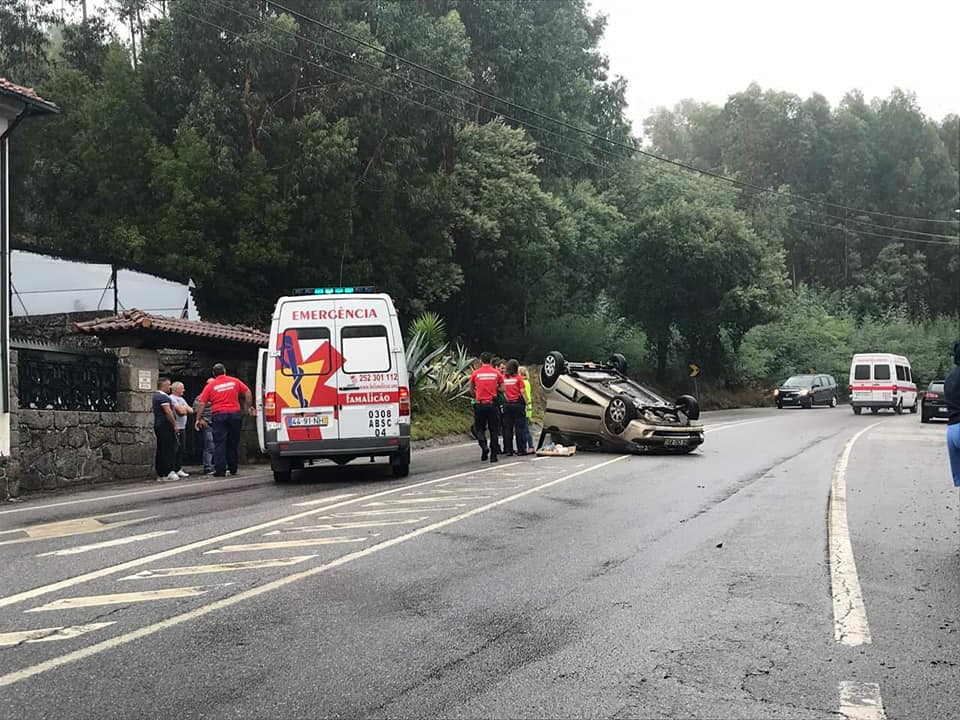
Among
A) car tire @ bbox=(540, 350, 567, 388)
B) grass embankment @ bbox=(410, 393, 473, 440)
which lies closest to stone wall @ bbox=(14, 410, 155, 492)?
car tire @ bbox=(540, 350, 567, 388)

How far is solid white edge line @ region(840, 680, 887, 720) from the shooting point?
4.23m

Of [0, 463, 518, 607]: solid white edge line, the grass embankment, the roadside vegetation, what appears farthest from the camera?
the roadside vegetation

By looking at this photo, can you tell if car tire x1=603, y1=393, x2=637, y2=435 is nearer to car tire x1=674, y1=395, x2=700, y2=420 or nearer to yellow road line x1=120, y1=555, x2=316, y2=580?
car tire x1=674, y1=395, x2=700, y2=420

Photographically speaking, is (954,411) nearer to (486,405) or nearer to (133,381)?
(486,405)

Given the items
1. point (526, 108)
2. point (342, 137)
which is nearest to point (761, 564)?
point (342, 137)

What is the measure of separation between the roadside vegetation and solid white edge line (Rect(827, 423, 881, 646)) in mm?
15780

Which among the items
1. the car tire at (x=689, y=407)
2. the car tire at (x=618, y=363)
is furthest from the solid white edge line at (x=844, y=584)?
the car tire at (x=618, y=363)

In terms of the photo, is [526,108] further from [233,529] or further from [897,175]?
[897,175]

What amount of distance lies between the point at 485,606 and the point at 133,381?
11.8m

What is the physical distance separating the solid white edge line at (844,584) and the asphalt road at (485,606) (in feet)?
0.10

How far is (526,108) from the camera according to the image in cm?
4059

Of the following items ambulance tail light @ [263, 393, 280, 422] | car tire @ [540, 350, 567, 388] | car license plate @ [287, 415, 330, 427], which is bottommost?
car license plate @ [287, 415, 330, 427]

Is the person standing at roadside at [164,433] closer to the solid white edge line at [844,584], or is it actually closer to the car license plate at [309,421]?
the car license plate at [309,421]

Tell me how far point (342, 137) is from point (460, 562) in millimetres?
22516
